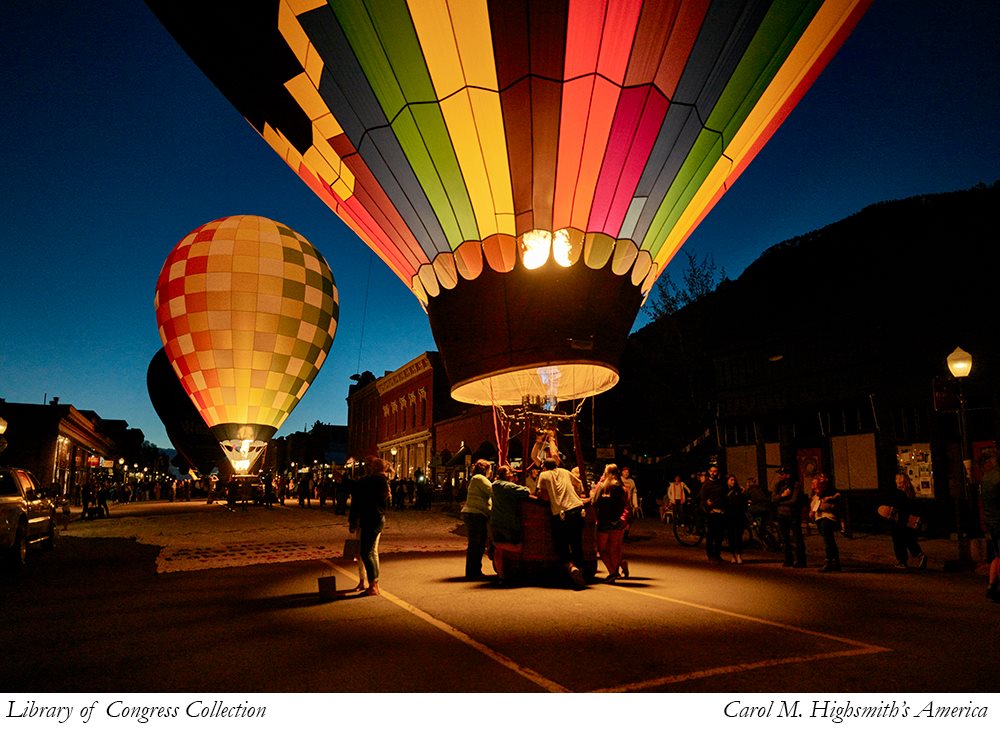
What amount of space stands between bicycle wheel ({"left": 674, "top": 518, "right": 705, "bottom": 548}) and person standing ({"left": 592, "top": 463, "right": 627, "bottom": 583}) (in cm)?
565

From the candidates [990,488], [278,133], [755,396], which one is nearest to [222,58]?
[278,133]

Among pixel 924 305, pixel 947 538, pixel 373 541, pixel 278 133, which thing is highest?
pixel 278 133

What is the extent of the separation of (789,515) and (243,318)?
55.7 ft

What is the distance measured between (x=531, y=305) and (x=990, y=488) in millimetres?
5612

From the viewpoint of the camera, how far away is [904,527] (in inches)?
383

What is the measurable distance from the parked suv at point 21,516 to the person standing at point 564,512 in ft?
26.8

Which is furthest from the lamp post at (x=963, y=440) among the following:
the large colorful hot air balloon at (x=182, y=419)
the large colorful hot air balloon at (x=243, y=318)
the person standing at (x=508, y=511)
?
the large colorful hot air balloon at (x=182, y=419)

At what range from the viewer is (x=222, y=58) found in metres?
8.14

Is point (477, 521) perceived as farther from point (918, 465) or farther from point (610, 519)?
point (918, 465)

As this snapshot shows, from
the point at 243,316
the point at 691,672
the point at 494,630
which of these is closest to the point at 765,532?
the point at 494,630

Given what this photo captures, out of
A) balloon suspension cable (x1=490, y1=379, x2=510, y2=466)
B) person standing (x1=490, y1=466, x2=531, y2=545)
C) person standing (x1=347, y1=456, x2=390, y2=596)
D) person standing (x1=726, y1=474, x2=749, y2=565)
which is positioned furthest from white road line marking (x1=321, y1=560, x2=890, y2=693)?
person standing (x1=726, y1=474, x2=749, y2=565)

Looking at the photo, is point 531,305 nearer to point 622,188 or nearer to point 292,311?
point 622,188

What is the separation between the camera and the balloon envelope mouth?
8.64 meters

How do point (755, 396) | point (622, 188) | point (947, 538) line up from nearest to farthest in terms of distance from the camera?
point (622, 188)
point (947, 538)
point (755, 396)
